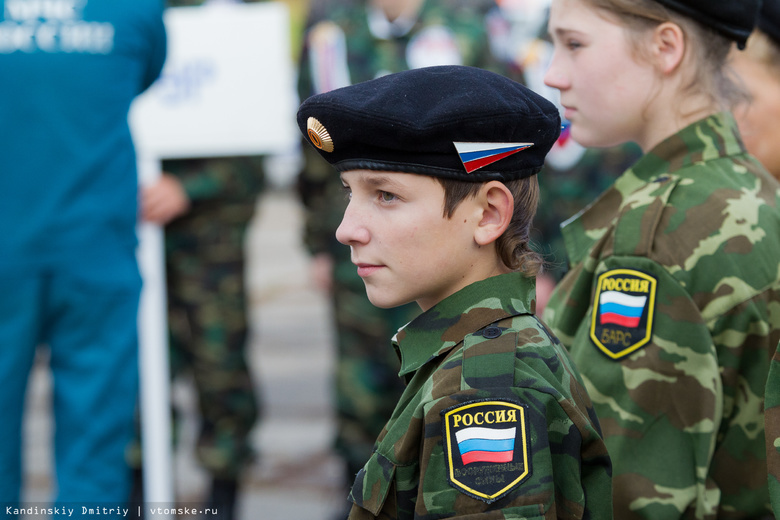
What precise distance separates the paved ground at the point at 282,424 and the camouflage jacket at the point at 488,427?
2625 mm

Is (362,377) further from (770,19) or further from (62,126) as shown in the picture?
(770,19)

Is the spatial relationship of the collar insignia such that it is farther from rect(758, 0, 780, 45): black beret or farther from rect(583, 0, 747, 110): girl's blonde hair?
rect(758, 0, 780, 45): black beret

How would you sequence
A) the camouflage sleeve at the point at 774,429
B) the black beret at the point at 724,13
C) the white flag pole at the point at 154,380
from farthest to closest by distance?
the white flag pole at the point at 154,380 → the black beret at the point at 724,13 → the camouflage sleeve at the point at 774,429

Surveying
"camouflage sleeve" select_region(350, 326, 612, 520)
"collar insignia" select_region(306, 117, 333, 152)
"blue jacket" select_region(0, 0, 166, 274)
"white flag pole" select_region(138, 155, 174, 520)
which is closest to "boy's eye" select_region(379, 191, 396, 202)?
"collar insignia" select_region(306, 117, 333, 152)

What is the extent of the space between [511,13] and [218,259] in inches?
107

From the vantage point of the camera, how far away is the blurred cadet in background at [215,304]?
3666mm

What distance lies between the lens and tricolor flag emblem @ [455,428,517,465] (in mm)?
1229

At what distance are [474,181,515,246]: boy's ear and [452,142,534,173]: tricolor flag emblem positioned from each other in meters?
0.04

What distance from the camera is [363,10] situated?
390 centimetres

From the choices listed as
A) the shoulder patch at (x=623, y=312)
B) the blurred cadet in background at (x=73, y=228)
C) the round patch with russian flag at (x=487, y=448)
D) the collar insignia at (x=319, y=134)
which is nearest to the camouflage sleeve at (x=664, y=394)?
the shoulder patch at (x=623, y=312)

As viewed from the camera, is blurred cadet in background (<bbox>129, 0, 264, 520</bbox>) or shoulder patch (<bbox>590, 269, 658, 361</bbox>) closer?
shoulder patch (<bbox>590, 269, 658, 361</bbox>)

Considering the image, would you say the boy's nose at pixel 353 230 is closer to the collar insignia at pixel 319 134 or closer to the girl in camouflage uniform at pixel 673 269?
the collar insignia at pixel 319 134

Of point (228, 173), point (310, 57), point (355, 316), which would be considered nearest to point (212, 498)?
point (355, 316)

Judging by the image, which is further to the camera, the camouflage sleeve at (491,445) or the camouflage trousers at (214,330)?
the camouflage trousers at (214,330)
